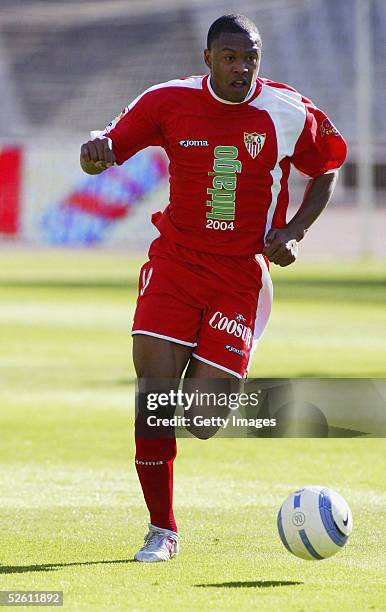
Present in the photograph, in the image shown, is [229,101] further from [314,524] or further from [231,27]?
[314,524]

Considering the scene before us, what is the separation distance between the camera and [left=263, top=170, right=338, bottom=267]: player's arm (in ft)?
21.6

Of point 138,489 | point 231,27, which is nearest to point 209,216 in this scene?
point 231,27

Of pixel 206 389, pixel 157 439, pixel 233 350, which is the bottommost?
pixel 157 439

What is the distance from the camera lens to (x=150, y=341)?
21.6 feet

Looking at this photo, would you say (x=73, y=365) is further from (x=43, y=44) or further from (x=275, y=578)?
(x=43, y=44)

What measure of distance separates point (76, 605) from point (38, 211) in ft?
108

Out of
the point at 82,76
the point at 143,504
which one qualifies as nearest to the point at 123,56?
the point at 82,76

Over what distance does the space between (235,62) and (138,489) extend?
3.05 meters

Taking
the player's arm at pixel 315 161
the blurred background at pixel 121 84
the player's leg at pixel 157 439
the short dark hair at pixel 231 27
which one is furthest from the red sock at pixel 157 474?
the blurred background at pixel 121 84

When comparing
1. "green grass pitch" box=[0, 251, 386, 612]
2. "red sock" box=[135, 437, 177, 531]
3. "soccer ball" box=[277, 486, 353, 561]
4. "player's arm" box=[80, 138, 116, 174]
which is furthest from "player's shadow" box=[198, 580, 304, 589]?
"player's arm" box=[80, 138, 116, 174]

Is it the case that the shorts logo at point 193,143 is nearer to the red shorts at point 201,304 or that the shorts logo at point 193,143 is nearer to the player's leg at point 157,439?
the red shorts at point 201,304

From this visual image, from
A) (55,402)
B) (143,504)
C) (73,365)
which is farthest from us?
(73,365)

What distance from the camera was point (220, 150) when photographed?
669 cm

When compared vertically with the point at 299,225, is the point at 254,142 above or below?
above
